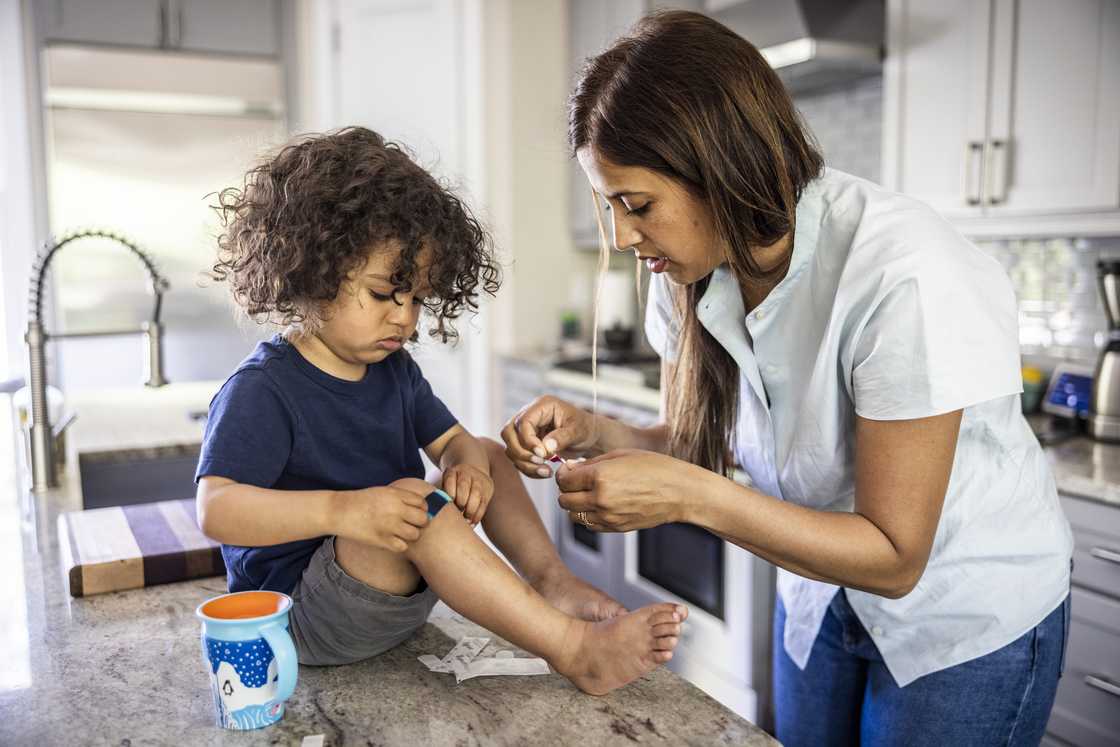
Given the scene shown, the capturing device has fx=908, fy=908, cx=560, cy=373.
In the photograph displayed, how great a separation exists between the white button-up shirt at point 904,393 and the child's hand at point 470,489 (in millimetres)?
384

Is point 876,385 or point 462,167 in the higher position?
point 462,167

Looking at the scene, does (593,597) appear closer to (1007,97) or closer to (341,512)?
(341,512)

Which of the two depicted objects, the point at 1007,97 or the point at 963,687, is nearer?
the point at 963,687

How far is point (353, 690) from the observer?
38.8 inches

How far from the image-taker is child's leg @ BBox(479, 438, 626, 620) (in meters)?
1.21

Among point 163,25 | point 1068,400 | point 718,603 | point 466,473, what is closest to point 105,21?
point 163,25

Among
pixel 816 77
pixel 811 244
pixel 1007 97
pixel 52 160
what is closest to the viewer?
pixel 811 244

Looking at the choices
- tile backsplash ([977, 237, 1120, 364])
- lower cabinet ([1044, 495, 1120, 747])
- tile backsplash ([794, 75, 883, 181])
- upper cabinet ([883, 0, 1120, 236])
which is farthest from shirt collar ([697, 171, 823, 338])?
tile backsplash ([794, 75, 883, 181])

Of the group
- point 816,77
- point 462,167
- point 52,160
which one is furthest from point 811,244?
point 52,160

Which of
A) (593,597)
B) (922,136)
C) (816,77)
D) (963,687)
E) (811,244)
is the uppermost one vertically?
(816,77)

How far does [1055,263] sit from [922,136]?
0.52 meters

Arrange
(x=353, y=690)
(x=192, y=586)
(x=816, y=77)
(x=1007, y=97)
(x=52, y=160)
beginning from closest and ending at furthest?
(x=353, y=690), (x=192, y=586), (x=1007, y=97), (x=816, y=77), (x=52, y=160)

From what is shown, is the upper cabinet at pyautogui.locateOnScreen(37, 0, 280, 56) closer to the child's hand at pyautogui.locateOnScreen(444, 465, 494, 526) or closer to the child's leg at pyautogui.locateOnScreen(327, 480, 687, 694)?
the child's hand at pyautogui.locateOnScreen(444, 465, 494, 526)

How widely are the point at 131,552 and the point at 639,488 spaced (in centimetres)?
79
